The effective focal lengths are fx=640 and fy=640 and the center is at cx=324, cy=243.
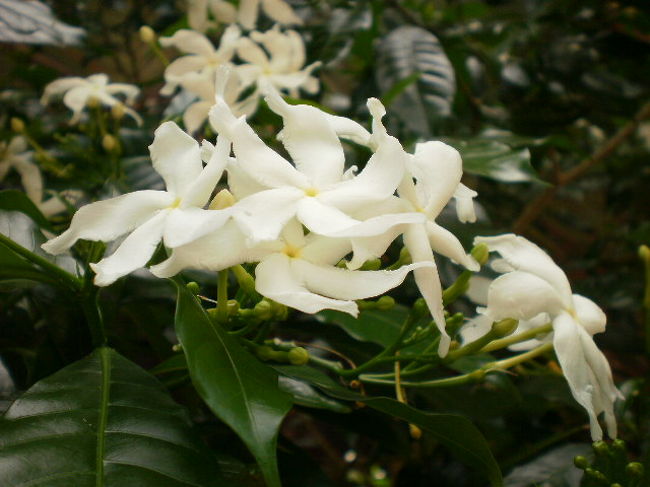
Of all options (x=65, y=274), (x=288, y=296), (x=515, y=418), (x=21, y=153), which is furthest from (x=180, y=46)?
(x=515, y=418)

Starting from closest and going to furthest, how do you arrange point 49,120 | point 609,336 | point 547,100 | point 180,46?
point 180,46
point 49,120
point 609,336
point 547,100

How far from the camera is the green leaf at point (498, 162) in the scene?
866 mm

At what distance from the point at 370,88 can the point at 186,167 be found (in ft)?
3.11

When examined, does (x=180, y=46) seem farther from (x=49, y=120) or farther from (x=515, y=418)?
(x=515, y=418)

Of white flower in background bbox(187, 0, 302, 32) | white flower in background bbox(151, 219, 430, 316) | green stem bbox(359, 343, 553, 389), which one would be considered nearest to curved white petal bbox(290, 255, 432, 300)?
white flower in background bbox(151, 219, 430, 316)

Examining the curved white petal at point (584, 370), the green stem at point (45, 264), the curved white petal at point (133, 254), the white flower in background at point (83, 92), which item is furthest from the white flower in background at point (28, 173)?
the curved white petal at point (584, 370)

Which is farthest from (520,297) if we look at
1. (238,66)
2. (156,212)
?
(238,66)

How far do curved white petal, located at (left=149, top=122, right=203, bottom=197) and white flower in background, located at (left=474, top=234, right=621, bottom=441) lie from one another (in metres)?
0.29

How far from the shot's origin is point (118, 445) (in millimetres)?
496

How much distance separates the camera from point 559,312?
0.63 metres

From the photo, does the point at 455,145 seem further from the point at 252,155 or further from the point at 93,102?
the point at 93,102

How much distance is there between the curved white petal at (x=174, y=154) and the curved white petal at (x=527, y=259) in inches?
11.5

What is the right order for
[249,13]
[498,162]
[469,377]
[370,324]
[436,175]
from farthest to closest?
[249,13] → [498,162] → [370,324] → [469,377] → [436,175]

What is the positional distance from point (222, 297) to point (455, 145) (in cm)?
55
